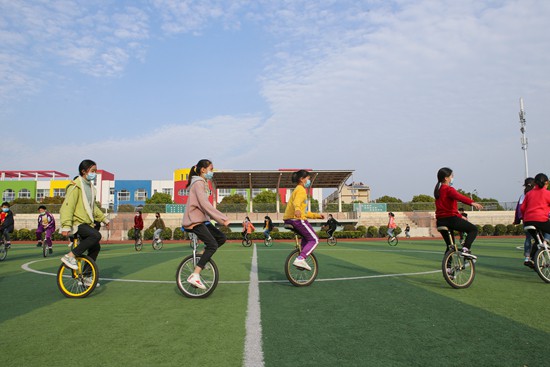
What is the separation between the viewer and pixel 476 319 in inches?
179

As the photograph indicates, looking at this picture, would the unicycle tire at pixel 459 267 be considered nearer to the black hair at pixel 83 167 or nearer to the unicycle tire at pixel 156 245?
the black hair at pixel 83 167

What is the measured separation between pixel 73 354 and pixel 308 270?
4.29 metres

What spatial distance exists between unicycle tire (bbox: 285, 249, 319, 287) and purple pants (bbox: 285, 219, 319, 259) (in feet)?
0.76

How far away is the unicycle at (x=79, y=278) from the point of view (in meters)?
6.24

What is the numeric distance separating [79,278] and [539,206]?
8355 mm

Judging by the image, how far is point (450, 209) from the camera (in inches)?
269

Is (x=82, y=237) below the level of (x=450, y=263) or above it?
above

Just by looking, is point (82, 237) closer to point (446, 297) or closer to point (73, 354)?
point (73, 354)

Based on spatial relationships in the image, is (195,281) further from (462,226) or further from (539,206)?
(539,206)

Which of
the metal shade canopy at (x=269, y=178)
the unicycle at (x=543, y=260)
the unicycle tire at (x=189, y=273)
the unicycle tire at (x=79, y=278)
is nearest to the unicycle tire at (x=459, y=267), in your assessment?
the unicycle at (x=543, y=260)

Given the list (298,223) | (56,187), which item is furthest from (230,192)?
(298,223)

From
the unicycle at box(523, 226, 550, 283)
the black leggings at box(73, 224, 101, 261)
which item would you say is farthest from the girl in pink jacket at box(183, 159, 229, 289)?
the unicycle at box(523, 226, 550, 283)

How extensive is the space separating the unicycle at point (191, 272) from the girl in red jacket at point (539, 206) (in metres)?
6.11

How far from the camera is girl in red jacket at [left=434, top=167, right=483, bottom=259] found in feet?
21.9
